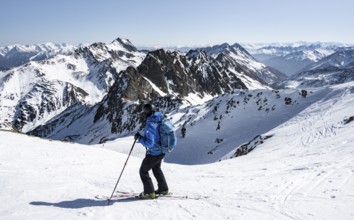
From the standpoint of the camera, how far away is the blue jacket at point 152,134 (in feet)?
33.0

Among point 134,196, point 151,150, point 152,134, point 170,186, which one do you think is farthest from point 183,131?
point 152,134

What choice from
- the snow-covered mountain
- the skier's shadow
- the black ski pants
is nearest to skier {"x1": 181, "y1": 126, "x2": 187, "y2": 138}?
the snow-covered mountain

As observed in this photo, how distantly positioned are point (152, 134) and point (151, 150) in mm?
688

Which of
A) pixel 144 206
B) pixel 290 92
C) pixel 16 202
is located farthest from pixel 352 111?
pixel 16 202

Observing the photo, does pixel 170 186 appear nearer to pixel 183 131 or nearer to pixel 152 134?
pixel 152 134

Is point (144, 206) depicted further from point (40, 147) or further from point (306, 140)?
point (306, 140)

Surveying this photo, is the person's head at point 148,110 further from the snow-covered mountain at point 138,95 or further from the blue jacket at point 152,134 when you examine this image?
the snow-covered mountain at point 138,95

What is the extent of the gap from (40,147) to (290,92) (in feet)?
168

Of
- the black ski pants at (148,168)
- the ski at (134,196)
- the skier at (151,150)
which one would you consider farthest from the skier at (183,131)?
the black ski pants at (148,168)

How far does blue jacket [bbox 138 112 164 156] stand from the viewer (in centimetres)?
1005

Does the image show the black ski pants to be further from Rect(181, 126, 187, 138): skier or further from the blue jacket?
Rect(181, 126, 187, 138): skier

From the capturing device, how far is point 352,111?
36344 millimetres

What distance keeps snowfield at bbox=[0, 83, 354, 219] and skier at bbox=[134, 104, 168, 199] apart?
1.47ft

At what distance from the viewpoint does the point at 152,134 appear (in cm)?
1007
